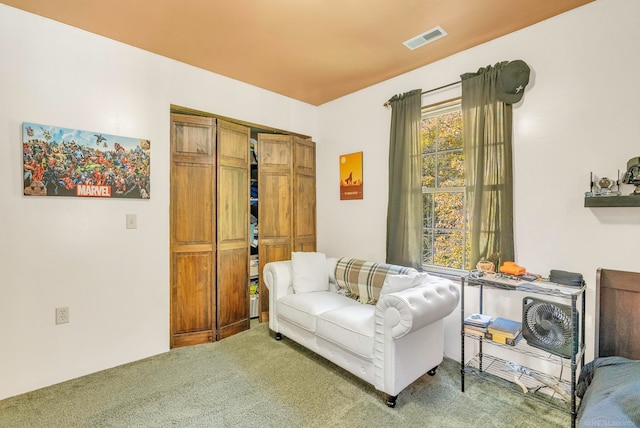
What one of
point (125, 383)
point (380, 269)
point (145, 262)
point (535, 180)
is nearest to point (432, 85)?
point (535, 180)

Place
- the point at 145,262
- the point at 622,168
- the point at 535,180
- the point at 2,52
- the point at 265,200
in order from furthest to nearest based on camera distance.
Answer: the point at 265,200
the point at 145,262
the point at 535,180
the point at 2,52
the point at 622,168

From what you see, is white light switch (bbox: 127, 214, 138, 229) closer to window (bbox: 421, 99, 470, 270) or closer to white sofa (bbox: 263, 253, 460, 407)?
white sofa (bbox: 263, 253, 460, 407)

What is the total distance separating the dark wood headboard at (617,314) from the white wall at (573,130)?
85 mm

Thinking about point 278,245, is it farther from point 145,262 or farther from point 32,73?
point 32,73

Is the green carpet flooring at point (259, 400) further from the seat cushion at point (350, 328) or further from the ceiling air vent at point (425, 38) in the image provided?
the ceiling air vent at point (425, 38)

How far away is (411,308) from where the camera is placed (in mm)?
1883

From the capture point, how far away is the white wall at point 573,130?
1889mm

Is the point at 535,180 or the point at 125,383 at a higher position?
the point at 535,180

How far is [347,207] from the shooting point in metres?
3.60

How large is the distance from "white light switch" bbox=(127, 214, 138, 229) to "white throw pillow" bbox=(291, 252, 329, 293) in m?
1.43

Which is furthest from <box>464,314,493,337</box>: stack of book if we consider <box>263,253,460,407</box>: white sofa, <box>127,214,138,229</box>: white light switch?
<box>127,214,138,229</box>: white light switch

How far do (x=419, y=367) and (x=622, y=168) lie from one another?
182 cm

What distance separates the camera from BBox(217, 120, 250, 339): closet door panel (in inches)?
120

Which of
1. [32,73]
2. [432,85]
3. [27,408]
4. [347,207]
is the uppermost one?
[432,85]
